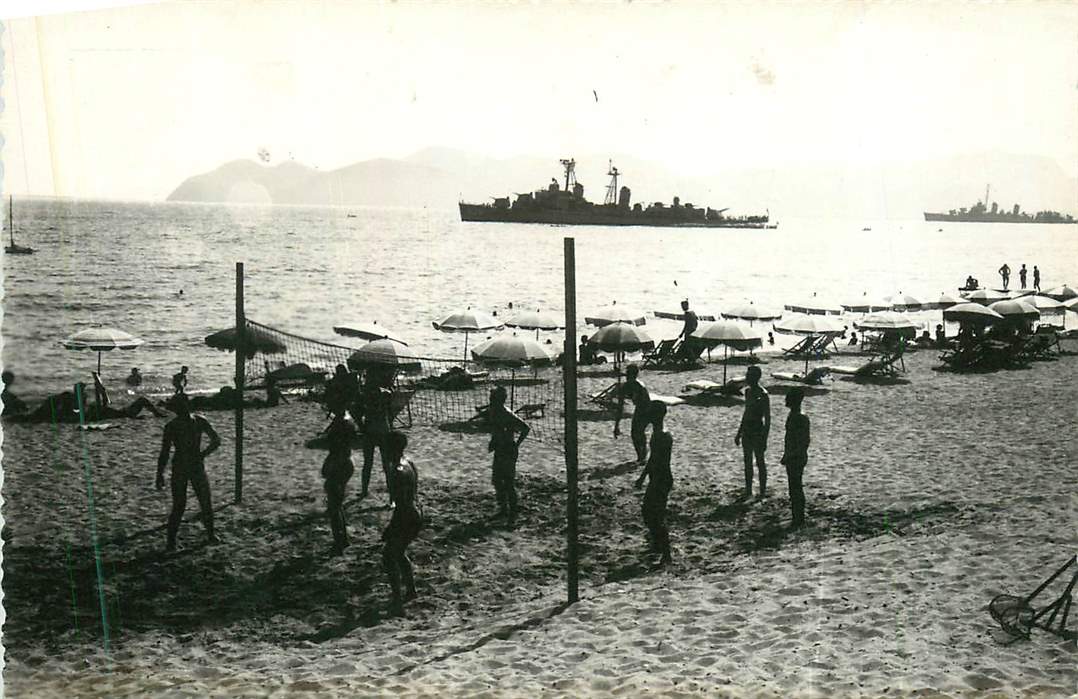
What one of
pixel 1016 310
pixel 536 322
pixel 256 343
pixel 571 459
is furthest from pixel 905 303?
pixel 571 459

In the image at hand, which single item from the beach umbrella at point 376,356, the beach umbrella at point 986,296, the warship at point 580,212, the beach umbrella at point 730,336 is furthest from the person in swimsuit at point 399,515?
the warship at point 580,212

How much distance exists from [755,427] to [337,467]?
4.74 m

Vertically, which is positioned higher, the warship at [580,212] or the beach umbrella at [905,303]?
the warship at [580,212]

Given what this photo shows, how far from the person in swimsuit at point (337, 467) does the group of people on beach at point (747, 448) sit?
2814mm

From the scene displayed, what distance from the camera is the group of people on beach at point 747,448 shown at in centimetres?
757

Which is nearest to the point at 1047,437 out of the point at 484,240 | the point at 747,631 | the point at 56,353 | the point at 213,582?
the point at 747,631

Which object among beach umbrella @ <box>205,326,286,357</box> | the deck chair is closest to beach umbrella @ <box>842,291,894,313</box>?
the deck chair

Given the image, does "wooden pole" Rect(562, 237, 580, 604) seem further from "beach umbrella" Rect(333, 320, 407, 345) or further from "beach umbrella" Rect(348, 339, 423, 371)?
"beach umbrella" Rect(333, 320, 407, 345)

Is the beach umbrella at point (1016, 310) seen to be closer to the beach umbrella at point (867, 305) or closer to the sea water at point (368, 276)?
the sea water at point (368, 276)

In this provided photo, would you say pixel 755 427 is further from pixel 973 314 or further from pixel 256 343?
pixel 973 314

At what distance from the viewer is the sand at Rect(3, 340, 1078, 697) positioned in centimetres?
539

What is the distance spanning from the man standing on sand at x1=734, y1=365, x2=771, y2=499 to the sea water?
4.48m

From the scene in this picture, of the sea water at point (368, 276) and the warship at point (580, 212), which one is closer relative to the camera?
the sea water at point (368, 276)

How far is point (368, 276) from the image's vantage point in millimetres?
53719
